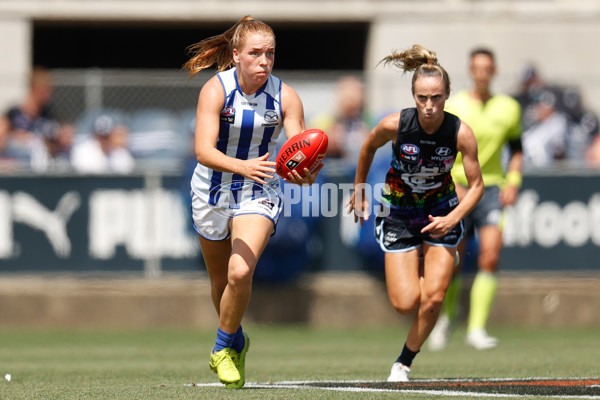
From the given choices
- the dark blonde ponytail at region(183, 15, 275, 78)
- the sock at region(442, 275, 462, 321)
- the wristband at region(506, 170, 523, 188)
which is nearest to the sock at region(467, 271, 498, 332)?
the sock at region(442, 275, 462, 321)

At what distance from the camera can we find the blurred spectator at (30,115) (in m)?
12.9

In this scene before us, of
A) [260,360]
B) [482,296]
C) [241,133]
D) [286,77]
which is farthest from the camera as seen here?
[286,77]

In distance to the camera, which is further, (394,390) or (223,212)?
(223,212)

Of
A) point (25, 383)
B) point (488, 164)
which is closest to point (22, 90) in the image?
point (488, 164)

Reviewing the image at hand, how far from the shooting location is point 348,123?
43.0 ft

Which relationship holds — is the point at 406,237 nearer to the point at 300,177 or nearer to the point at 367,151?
the point at 367,151

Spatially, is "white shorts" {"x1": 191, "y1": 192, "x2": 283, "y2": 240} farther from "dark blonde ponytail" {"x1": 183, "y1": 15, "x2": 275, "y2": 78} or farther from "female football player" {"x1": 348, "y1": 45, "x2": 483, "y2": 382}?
"dark blonde ponytail" {"x1": 183, "y1": 15, "x2": 275, "y2": 78}

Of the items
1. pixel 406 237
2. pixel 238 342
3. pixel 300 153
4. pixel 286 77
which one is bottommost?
pixel 238 342

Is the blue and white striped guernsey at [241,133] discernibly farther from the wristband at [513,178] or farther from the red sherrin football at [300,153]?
the wristband at [513,178]

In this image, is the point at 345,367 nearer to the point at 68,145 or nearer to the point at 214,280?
the point at 214,280

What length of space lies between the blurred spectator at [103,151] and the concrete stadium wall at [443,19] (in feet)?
13.8

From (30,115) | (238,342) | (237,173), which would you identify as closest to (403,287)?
(238,342)

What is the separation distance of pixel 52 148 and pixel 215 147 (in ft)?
21.4

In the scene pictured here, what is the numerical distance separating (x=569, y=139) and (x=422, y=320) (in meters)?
7.06
